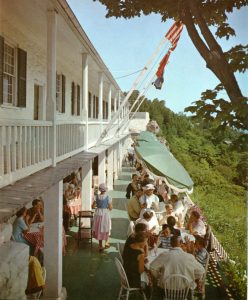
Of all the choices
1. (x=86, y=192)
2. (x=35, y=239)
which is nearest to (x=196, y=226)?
(x=35, y=239)

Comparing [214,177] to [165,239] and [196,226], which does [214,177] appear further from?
[165,239]

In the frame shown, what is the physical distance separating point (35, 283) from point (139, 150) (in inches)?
315

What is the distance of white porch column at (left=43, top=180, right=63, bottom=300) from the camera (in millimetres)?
7309

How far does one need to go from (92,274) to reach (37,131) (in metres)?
4.59

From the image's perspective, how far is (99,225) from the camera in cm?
1046

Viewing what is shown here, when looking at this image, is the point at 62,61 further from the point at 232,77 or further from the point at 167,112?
the point at 167,112

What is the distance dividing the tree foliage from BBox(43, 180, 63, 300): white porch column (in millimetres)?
3421

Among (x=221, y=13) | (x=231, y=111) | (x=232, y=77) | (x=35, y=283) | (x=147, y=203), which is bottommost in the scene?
(x=35, y=283)

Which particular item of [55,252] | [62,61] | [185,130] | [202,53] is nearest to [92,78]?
[62,61]

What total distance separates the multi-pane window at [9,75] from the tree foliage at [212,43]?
339 centimetres

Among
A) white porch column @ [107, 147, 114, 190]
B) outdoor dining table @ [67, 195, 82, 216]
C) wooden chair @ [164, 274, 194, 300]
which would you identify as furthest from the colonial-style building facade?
white porch column @ [107, 147, 114, 190]

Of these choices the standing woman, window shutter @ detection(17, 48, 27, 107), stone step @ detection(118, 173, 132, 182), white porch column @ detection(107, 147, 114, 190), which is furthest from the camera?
stone step @ detection(118, 173, 132, 182)

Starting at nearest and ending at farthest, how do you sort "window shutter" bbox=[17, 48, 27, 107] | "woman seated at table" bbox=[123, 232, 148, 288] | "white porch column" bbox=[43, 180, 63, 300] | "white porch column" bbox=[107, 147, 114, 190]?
"woman seated at table" bbox=[123, 232, 148, 288], "white porch column" bbox=[43, 180, 63, 300], "window shutter" bbox=[17, 48, 27, 107], "white porch column" bbox=[107, 147, 114, 190]

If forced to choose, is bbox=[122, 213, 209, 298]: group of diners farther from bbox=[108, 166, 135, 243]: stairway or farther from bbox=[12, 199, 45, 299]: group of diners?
bbox=[108, 166, 135, 243]: stairway
